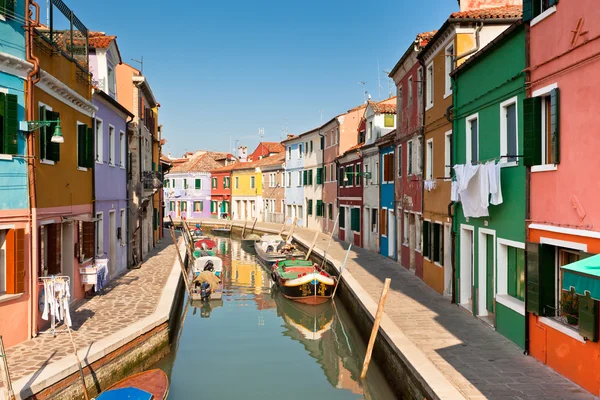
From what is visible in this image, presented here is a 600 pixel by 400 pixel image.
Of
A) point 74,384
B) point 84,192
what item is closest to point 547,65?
point 74,384

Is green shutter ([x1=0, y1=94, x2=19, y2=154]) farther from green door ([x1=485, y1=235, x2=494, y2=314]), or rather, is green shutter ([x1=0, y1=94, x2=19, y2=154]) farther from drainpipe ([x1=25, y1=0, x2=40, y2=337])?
green door ([x1=485, y1=235, x2=494, y2=314])

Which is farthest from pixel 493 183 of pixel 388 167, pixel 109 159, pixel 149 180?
pixel 149 180

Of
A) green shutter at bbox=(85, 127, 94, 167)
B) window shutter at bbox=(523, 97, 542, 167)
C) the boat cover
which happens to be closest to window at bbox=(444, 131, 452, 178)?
window shutter at bbox=(523, 97, 542, 167)

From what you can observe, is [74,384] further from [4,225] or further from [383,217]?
[383,217]

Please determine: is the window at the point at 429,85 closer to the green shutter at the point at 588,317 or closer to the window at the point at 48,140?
the green shutter at the point at 588,317

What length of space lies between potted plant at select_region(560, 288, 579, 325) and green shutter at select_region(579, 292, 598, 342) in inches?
18.7

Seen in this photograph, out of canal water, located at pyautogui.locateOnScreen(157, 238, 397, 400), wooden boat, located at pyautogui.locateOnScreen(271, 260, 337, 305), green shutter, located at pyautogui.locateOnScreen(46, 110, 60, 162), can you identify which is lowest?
canal water, located at pyautogui.locateOnScreen(157, 238, 397, 400)

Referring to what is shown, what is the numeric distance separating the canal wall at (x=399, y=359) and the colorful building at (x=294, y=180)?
2842cm

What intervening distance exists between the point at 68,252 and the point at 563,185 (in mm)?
12135

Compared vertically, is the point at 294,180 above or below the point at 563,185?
above

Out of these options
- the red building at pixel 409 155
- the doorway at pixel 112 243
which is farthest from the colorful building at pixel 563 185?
the doorway at pixel 112 243

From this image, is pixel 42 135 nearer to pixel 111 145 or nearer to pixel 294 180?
pixel 111 145

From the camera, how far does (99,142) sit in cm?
1788

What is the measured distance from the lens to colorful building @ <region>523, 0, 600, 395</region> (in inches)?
328
